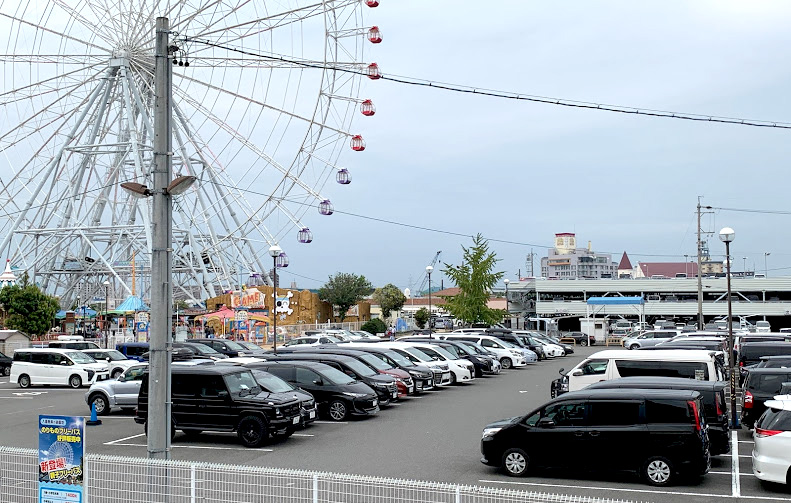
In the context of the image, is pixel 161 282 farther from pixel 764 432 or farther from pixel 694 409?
pixel 764 432

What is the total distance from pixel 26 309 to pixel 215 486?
1788 inches

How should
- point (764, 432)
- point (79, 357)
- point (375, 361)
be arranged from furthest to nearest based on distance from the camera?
point (79, 357) < point (375, 361) < point (764, 432)

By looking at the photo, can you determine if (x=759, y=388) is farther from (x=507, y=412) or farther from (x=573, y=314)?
(x=573, y=314)

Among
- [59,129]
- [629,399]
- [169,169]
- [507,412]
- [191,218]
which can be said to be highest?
[59,129]

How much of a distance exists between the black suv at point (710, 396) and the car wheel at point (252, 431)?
660 cm

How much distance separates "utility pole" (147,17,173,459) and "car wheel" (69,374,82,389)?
909 inches

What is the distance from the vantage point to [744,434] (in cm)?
1806

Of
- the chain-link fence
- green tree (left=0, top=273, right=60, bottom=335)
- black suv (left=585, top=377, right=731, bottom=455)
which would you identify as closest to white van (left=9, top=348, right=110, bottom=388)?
green tree (left=0, top=273, right=60, bottom=335)

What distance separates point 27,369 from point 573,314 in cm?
6427

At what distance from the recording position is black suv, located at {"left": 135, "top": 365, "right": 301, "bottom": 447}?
17328mm

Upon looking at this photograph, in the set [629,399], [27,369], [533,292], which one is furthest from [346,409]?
[533,292]

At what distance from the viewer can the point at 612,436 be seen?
1327 cm

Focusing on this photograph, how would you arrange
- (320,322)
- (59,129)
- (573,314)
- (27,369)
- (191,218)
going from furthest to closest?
(573,314) < (320,322) < (191,218) < (59,129) < (27,369)

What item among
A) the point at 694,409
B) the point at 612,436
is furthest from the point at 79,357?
the point at 694,409
